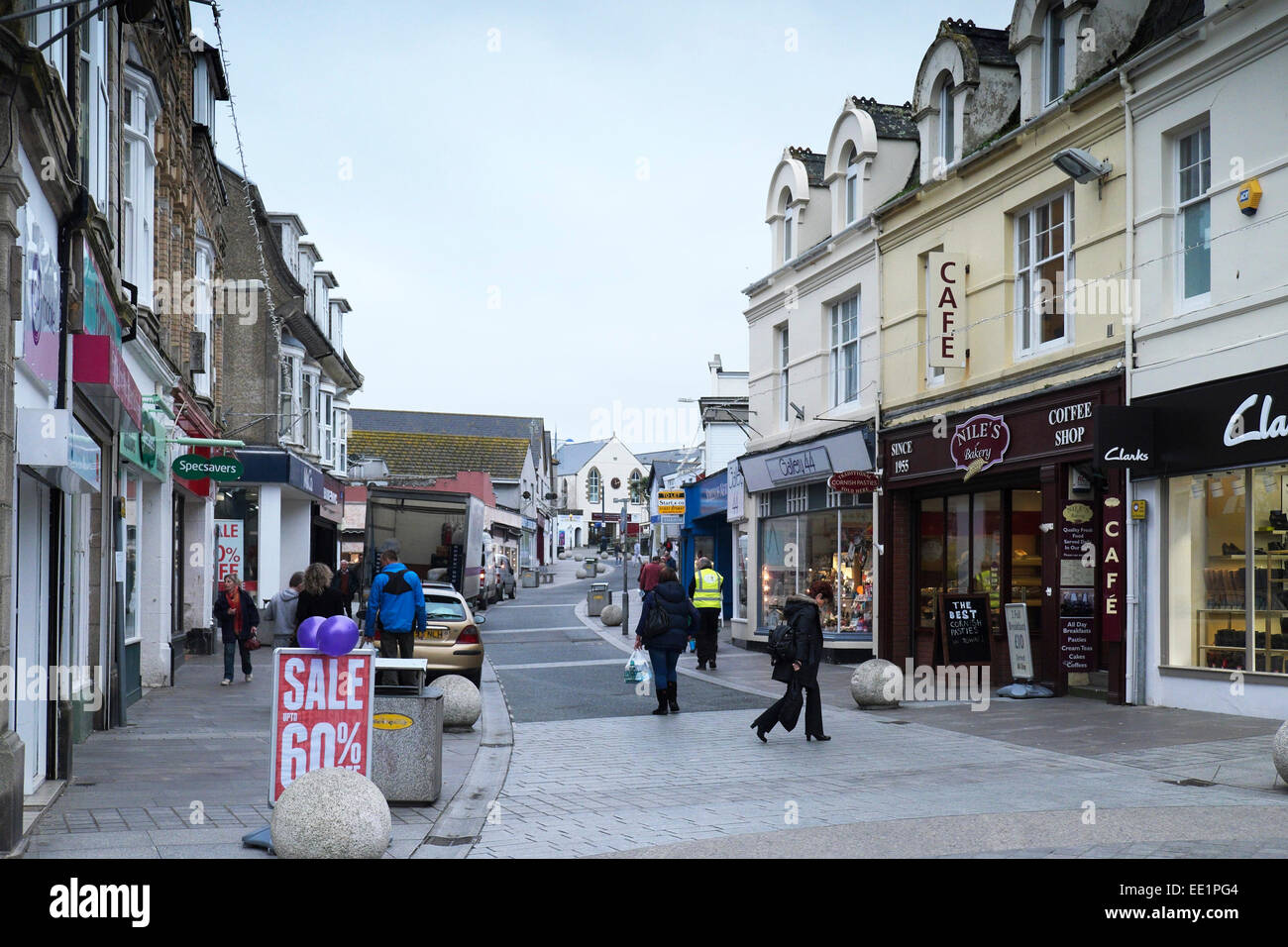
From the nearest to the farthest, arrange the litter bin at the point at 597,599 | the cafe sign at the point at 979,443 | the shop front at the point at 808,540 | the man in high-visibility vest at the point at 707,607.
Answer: the cafe sign at the point at 979,443 < the man in high-visibility vest at the point at 707,607 < the shop front at the point at 808,540 < the litter bin at the point at 597,599

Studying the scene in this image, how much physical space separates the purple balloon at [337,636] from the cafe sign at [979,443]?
1111 centimetres

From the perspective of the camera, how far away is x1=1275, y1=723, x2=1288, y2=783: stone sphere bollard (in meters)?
9.16

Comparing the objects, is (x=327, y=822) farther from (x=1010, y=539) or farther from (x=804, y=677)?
(x=1010, y=539)

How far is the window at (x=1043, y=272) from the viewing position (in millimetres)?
16531

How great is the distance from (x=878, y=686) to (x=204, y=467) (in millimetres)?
9235

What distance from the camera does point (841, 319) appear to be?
76.3 feet

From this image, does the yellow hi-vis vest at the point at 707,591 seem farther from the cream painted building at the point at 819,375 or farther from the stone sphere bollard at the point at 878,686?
the stone sphere bollard at the point at 878,686

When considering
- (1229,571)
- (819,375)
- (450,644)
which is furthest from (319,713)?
(819,375)

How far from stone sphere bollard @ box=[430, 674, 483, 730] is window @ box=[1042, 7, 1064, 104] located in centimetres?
1055

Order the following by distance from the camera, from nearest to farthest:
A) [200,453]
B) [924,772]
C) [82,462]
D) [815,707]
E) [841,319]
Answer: [82,462] < [924,772] < [815,707] < [200,453] < [841,319]

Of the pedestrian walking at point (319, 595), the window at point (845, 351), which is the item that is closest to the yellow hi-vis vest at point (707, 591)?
the window at point (845, 351)

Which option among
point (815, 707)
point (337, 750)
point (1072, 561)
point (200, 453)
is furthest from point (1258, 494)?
point (200, 453)
